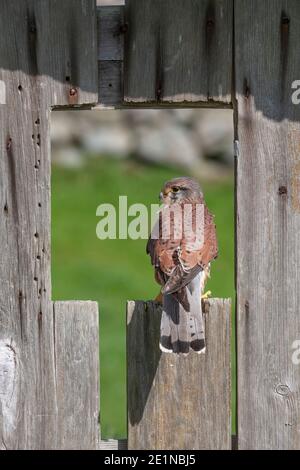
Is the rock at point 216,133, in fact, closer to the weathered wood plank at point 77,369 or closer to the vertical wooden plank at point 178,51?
the vertical wooden plank at point 178,51

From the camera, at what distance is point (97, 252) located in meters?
10.2

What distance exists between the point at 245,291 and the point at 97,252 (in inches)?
237

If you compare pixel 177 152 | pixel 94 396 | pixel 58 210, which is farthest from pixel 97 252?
pixel 94 396

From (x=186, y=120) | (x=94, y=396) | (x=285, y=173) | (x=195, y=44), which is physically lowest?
(x=94, y=396)

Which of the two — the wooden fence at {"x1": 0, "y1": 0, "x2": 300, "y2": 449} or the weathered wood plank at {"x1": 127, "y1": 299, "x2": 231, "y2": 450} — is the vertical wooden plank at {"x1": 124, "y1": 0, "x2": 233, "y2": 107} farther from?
the weathered wood plank at {"x1": 127, "y1": 299, "x2": 231, "y2": 450}

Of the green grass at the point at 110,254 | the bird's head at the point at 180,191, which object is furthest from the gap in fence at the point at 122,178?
the bird's head at the point at 180,191

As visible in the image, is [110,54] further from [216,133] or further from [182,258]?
[216,133]

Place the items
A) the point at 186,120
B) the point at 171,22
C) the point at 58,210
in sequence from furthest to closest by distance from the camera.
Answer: the point at 186,120, the point at 58,210, the point at 171,22

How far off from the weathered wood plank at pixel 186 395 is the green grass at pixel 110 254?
110 inches

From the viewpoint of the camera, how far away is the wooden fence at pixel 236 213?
4.17 metres

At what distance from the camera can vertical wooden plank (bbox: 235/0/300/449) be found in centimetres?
421

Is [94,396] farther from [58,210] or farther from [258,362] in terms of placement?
[58,210]

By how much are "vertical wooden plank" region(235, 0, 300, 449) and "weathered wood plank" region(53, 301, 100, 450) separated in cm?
61

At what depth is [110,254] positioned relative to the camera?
33.3ft
